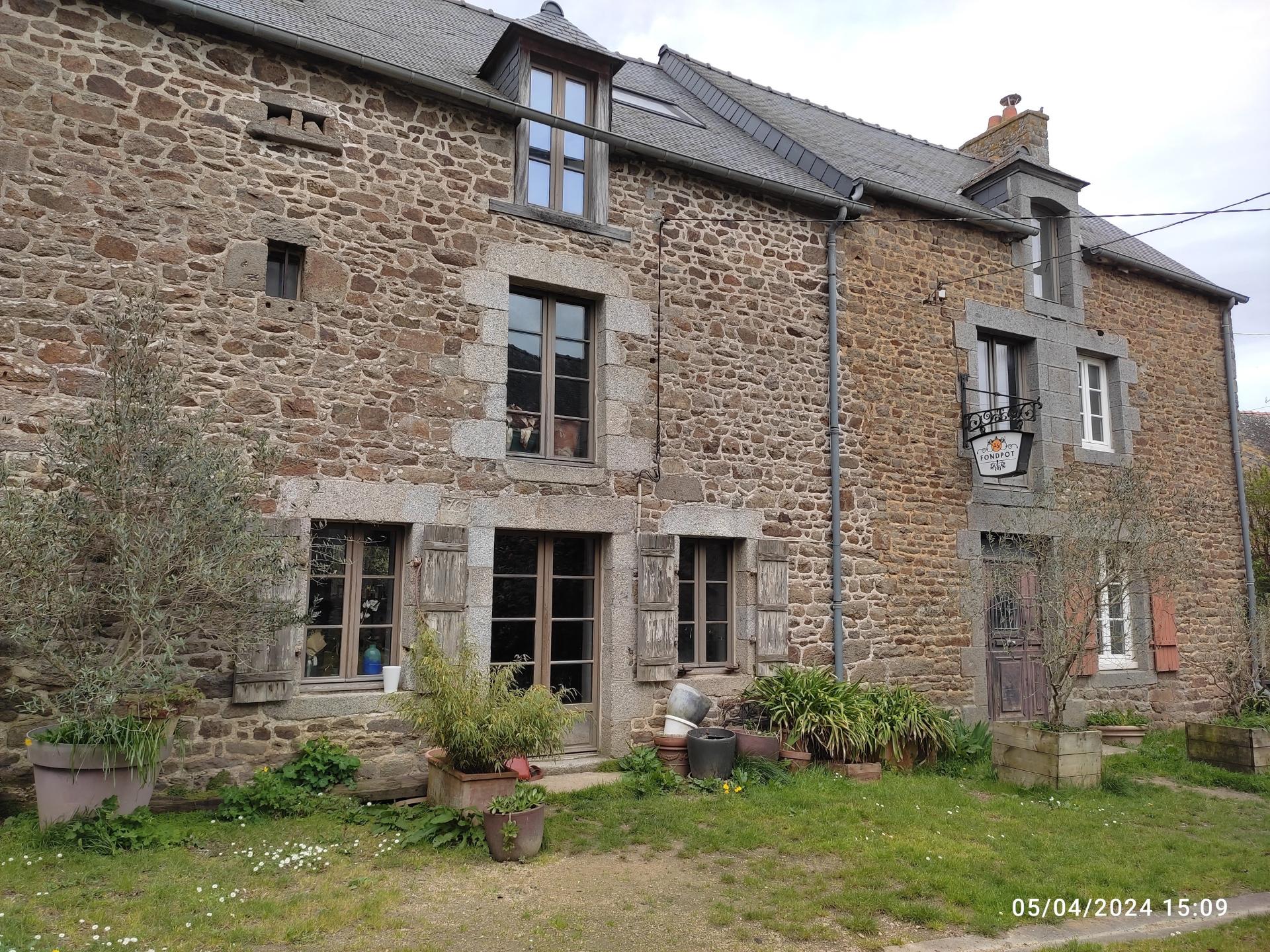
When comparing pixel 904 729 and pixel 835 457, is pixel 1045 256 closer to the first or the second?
pixel 835 457

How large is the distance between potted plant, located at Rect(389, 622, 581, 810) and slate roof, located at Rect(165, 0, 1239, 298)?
4494 mm

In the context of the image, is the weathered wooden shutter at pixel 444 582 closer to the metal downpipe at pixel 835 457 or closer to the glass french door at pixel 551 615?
the glass french door at pixel 551 615

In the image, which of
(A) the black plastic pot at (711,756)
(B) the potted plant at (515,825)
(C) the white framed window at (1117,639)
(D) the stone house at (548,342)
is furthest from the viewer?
(C) the white framed window at (1117,639)

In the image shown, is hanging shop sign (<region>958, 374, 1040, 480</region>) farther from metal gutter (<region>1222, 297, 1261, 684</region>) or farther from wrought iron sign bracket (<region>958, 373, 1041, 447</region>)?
metal gutter (<region>1222, 297, 1261, 684</region>)

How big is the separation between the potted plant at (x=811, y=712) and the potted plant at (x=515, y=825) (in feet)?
8.93

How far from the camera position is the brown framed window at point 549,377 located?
23.1 feet

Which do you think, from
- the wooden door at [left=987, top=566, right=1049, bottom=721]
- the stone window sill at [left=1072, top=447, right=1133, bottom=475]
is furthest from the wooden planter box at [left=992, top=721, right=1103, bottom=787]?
the stone window sill at [left=1072, top=447, right=1133, bottom=475]

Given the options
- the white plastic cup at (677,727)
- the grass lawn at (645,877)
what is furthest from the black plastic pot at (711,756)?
the grass lawn at (645,877)

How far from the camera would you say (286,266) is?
20.4 feet

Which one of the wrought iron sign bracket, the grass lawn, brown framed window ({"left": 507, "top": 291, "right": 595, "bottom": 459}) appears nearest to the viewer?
the grass lawn

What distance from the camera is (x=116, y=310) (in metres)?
5.47

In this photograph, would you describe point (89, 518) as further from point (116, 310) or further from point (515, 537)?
point (515, 537)

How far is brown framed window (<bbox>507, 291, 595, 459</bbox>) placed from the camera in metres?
7.03

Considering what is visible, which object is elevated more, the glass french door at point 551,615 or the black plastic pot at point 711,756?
the glass french door at point 551,615
